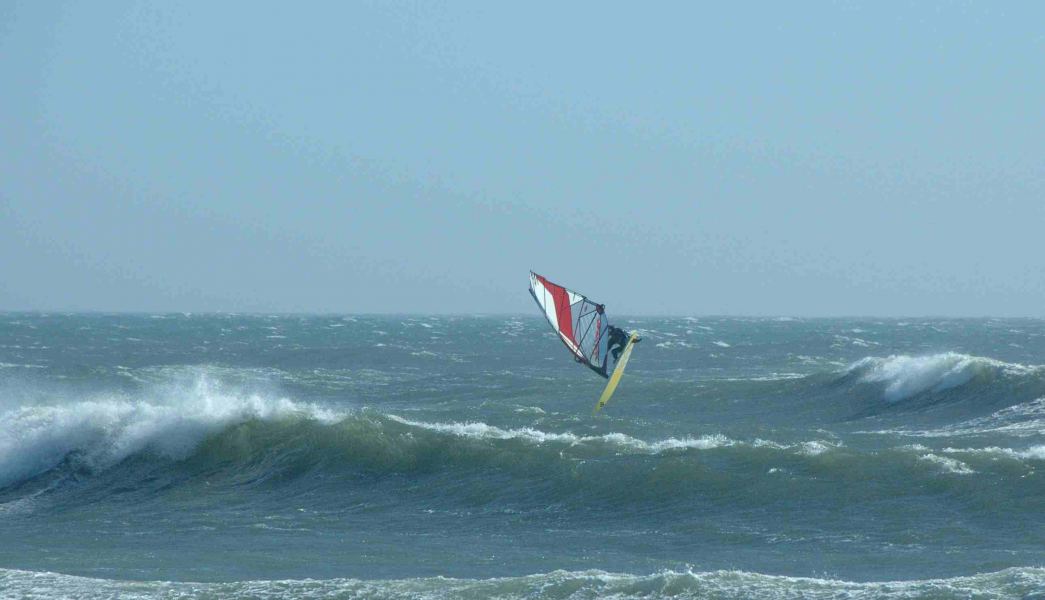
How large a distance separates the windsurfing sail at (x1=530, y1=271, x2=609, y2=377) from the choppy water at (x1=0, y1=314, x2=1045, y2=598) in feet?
4.84

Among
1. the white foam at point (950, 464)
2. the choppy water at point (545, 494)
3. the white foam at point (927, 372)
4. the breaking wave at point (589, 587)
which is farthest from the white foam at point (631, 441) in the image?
the white foam at point (927, 372)

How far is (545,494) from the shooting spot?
51.2ft

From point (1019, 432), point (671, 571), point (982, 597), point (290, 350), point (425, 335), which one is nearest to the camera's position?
point (982, 597)

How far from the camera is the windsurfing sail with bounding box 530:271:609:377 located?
15672 mm

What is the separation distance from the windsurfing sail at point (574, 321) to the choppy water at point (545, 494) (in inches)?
58.0

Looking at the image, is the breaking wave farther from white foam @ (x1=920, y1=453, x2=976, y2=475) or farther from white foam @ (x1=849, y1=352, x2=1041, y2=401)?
white foam @ (x1=849, y1=352, x2=1041, y2=401)

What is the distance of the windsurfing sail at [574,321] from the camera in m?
15.7

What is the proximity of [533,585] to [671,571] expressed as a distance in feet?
3.88

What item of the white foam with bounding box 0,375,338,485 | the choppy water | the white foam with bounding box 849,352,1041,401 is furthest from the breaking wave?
the white foam with bounding box 849,352,1041,401

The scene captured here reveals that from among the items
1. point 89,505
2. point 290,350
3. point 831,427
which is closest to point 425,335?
point 290,350

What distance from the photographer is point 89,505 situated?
16.4 m

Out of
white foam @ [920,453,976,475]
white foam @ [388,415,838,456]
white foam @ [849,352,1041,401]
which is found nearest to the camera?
white foam @ [920,453,976,475]

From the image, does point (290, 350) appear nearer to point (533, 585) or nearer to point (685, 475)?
point (685, 475)

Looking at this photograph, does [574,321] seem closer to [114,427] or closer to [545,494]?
[545,494]
